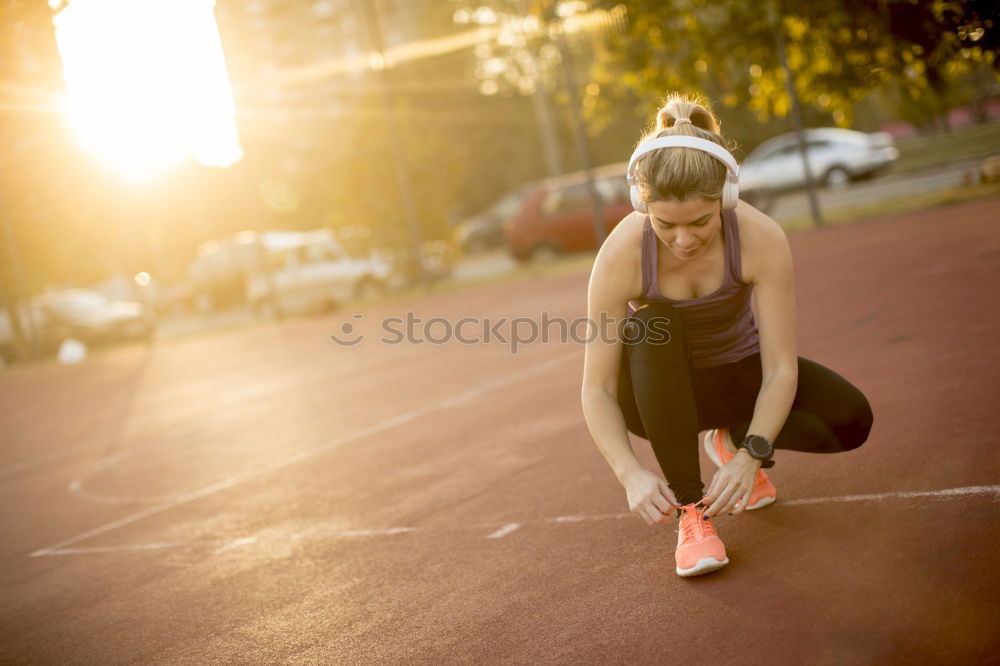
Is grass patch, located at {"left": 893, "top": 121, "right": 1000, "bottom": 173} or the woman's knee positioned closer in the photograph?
the woman's knee

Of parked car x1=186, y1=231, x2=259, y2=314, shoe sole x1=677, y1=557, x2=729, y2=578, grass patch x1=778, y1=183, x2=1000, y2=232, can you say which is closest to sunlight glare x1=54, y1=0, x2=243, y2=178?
parked car x1=186, y1=231, x2=259, y2=314

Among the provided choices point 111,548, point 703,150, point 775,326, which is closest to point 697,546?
point 775,326

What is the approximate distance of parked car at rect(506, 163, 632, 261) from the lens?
20203 millimetres

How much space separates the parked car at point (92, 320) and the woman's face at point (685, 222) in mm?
24099

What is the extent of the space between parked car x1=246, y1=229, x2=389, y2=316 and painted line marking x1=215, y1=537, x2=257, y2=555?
16475mm

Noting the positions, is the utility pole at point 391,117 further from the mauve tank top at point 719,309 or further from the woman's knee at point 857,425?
the woman's knee at point 857,425

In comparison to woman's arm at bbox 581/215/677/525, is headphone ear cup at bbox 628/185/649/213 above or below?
above

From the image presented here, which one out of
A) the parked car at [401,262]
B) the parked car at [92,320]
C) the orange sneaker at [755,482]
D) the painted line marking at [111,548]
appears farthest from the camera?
the parked car at [92,320]

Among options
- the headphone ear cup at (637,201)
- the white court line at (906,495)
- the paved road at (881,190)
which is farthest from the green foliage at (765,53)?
the headphone ear cup at (637,201)

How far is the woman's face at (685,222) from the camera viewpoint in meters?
3.16

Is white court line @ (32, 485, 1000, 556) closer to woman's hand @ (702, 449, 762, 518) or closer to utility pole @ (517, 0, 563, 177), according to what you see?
woman's hand @ (702, 449, 762, 518)

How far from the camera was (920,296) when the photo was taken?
27.6 ft

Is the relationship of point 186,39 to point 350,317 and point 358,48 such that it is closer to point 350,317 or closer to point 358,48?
point 350,317

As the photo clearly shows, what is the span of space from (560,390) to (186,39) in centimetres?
1357
